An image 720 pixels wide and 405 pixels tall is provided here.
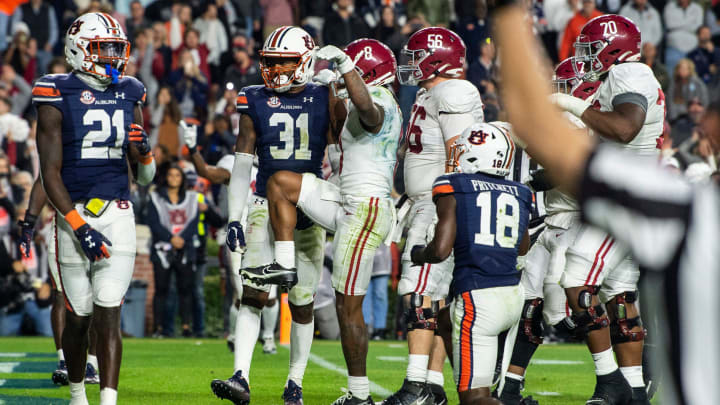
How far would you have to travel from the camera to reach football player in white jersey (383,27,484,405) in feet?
20.5

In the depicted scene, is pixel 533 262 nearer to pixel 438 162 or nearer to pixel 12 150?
pixel 438 162

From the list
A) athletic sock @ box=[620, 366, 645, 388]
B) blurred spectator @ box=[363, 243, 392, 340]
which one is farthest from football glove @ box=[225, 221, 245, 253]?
blurred spectator @ box=[363, 243, 392, 340]

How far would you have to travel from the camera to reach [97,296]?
551 cm

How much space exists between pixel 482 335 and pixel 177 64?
474 inches

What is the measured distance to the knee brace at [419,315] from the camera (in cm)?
625

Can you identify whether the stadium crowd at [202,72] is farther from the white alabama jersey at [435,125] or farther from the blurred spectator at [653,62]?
the white alabama jersey at [435,125]

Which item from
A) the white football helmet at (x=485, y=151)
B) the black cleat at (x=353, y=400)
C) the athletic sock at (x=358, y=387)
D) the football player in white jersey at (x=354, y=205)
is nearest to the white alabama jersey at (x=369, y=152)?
the football player in white jersey at (x=354, y=205)

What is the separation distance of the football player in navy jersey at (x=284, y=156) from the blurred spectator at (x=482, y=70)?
814 centimetres

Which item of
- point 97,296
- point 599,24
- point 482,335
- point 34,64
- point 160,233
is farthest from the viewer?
point 34,64

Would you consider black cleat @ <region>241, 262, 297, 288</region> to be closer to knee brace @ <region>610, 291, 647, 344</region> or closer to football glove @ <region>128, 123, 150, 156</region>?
football glove @ <region>128, 123, 150, 156</region>

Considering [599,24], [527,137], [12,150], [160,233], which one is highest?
[599,24]

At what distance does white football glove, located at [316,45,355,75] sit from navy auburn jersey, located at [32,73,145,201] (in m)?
1.21

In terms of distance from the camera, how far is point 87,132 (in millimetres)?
5730

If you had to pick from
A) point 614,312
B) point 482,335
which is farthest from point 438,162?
point 482,335
